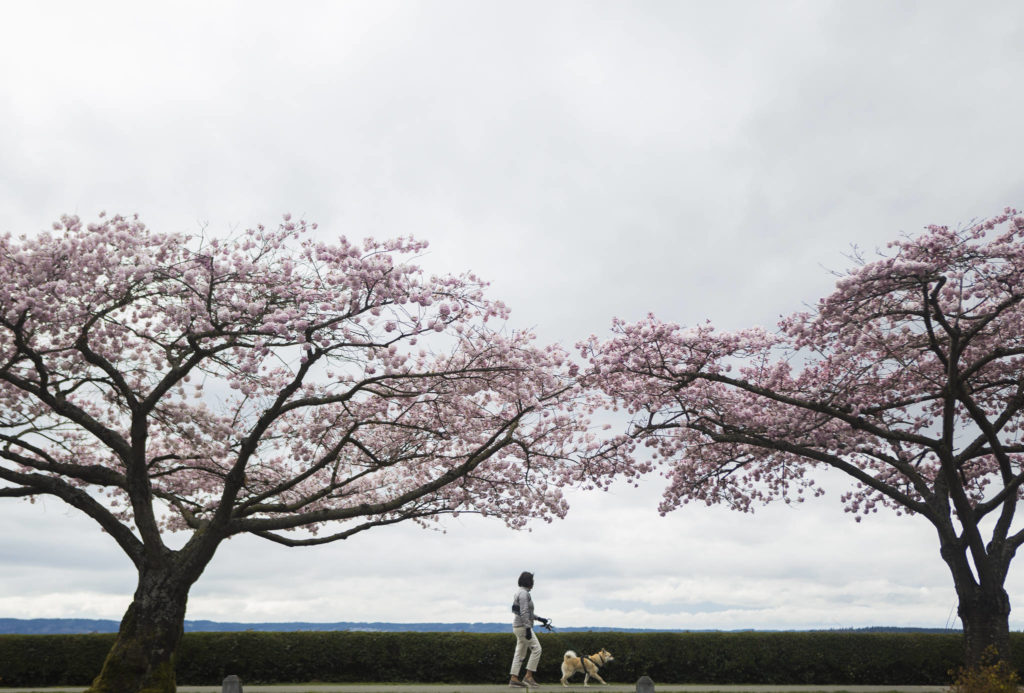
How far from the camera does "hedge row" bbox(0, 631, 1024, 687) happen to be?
21047 mm

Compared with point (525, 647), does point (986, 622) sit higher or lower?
higher

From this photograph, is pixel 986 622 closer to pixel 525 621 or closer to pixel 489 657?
pixel 525 621

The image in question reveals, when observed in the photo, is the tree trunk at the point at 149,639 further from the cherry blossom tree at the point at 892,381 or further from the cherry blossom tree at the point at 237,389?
the cherry blossom tree at the point at 892,381

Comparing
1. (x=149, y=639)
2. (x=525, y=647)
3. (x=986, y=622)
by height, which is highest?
(x=986, y=622)

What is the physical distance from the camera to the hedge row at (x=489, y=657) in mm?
21047

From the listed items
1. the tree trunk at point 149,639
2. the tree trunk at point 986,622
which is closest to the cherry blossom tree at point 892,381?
the tree trunk at point 986,622

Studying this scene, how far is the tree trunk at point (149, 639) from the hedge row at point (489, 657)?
597cm

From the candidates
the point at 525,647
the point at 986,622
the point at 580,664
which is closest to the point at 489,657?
the point at 580,664

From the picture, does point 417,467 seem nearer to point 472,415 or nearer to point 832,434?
point 472,415

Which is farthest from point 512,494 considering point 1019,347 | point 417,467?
point 1019,347

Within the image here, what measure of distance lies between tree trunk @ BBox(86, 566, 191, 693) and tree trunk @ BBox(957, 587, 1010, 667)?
1701 centimetres

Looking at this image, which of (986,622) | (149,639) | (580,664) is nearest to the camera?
(149,639)

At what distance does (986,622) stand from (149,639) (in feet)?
Answer: 58.2

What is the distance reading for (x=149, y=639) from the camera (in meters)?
15.3
